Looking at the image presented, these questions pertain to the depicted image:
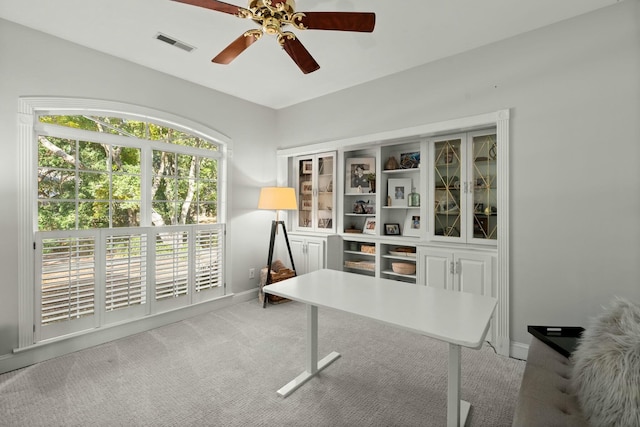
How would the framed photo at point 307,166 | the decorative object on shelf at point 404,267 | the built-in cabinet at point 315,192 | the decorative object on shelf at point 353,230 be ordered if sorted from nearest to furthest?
the decorative object on shelf at point 404,267
the decorative object on shelf at point 353,230
the built-in cabinet at point 315,192
the framed photo at point 307,166

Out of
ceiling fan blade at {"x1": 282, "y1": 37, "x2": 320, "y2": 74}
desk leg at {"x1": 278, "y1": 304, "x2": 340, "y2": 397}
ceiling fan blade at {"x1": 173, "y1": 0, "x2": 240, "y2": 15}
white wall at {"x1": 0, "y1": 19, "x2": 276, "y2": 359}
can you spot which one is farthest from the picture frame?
ceiling fan blade at {"x1": 173, "y1": 0, "x2": 240, "y2": 15}

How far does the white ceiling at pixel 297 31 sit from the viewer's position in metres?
2.20

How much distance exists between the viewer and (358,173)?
4.07 metres

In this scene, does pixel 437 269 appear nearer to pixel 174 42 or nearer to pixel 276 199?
pixel 276 199

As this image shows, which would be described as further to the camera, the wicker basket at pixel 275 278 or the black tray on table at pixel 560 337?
the wicker basket at pixel 275 278

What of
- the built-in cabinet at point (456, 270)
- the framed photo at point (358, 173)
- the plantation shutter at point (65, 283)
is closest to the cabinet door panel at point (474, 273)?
the built-in cabinet at point (456, 270)

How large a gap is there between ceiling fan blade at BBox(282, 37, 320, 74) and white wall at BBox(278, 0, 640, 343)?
1.15m

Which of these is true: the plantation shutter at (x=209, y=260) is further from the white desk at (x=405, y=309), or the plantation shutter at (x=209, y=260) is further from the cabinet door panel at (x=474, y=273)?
the cabinet door panel at (x=474, y=273)

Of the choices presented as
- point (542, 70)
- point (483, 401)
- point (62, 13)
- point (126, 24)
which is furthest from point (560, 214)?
point (62, 13)

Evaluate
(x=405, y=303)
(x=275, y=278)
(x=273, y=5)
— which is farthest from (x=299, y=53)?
(x=275, y=278)

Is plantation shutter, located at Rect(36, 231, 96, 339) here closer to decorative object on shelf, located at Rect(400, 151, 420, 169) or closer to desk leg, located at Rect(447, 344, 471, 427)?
desk leg, located at Rect(447, 344, 471, 427)

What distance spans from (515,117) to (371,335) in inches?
96.4

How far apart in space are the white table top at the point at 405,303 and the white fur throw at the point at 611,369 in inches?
14.9

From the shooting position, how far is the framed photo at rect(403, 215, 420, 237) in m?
3.63
